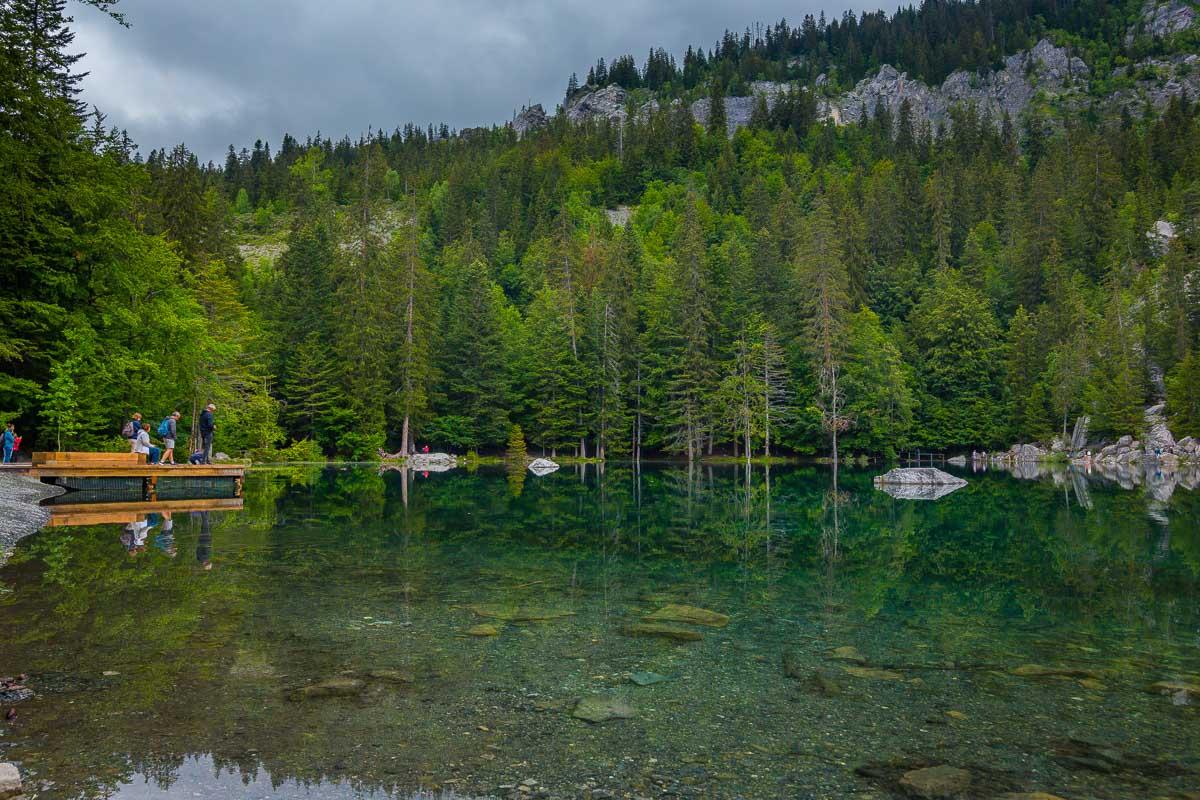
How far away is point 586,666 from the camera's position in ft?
24.7

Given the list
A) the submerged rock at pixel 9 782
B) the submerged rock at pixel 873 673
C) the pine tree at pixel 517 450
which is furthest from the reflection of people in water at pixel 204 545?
the pine tree at pixel 517 450

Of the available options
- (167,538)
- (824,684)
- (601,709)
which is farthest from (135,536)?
(824,684)

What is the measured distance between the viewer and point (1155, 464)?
58.5 m

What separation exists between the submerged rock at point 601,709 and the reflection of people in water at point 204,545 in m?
8.15

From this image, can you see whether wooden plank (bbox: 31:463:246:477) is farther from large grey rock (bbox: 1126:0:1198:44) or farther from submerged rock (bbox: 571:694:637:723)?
large grey rock (bbox: 1126:0:1198:44)

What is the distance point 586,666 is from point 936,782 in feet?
11.2

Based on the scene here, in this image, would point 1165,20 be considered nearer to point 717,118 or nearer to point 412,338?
point 717,118

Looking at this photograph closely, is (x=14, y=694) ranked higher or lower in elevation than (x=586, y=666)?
higher

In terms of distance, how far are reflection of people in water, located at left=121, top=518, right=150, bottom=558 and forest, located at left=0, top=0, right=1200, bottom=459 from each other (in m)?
11.0

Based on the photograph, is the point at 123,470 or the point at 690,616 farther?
the point at 123,470

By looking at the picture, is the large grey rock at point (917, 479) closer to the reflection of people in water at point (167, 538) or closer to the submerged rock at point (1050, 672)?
the reflection of people in water at point (167, 538)

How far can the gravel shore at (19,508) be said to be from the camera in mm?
14102

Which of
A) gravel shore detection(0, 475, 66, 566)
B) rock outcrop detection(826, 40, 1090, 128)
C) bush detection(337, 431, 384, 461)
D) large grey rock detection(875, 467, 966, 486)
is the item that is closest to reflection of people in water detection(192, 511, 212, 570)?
gravel shore detection(0, 475, 66, 566)

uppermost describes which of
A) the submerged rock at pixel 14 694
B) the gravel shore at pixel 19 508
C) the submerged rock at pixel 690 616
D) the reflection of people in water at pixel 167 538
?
the gravel shore at pixel 19 508
